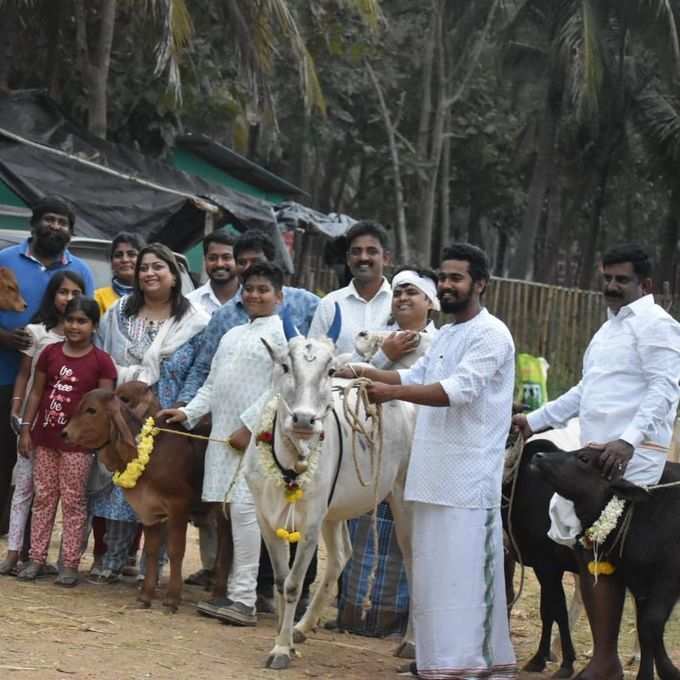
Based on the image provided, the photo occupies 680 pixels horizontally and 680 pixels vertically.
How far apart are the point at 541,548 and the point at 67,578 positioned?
295cm

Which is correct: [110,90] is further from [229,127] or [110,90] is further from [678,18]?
[678,18]

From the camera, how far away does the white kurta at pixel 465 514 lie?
7.02m

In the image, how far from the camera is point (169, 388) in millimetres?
9055

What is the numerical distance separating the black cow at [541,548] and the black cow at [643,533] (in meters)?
0.67

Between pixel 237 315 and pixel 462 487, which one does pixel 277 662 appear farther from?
pixel 237 315

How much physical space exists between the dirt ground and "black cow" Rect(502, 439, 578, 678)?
19 cm

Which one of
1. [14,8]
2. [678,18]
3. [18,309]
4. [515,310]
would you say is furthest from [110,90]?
[678,18]

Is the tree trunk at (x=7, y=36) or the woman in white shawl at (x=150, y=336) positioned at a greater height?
the tree trunk at (x=7, y=36)

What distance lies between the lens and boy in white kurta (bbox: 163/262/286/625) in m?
8.37

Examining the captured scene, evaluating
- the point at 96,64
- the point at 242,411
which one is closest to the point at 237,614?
the point at 242,411

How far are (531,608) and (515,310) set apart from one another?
1205 cm

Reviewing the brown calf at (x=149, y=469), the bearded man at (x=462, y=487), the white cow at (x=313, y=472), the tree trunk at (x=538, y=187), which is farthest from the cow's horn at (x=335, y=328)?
the tree trunk at (x=538, y=187)

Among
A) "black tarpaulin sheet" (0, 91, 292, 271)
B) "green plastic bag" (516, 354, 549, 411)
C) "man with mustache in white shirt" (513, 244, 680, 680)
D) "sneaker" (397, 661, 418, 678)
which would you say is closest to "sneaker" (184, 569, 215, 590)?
"sneaker" (397, 661, 418, 678)

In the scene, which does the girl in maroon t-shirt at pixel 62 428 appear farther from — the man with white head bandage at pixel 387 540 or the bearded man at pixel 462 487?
the bearded man at pixel 462 487
